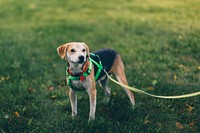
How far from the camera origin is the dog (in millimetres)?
5348

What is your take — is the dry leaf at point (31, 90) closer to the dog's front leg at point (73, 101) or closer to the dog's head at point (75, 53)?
the dog's front leg at point (73, 101)

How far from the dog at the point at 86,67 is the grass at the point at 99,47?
1.35 ft

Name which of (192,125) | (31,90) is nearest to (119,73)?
(192,125)

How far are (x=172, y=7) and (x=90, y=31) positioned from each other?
430cm

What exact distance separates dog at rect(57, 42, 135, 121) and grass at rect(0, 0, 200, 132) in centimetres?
41

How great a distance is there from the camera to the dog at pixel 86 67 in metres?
5.35

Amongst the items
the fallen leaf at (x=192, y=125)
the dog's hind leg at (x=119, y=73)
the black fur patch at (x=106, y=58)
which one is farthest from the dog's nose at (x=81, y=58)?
the fallen leaf at (x=192, y=125)

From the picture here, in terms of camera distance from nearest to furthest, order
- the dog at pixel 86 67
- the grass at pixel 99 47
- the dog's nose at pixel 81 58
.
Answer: the dog's nose at pixel 81 58, the dog at pixel 86 67, the grass at pixel 99 47

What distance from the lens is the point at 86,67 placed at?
18.2 feet

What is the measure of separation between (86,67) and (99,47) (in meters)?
4.72

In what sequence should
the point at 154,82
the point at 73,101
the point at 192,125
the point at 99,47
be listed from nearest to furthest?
the point at 192,125
the point at 73,101
the point at 154,82
the point at 99,47

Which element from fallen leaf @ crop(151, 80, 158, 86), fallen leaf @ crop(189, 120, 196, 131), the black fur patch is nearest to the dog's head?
the black fur patch

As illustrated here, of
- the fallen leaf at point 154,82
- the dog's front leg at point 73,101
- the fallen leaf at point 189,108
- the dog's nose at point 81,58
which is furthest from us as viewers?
the fallen leaf at point 154,82

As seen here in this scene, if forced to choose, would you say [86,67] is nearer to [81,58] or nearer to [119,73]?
[81,58]
